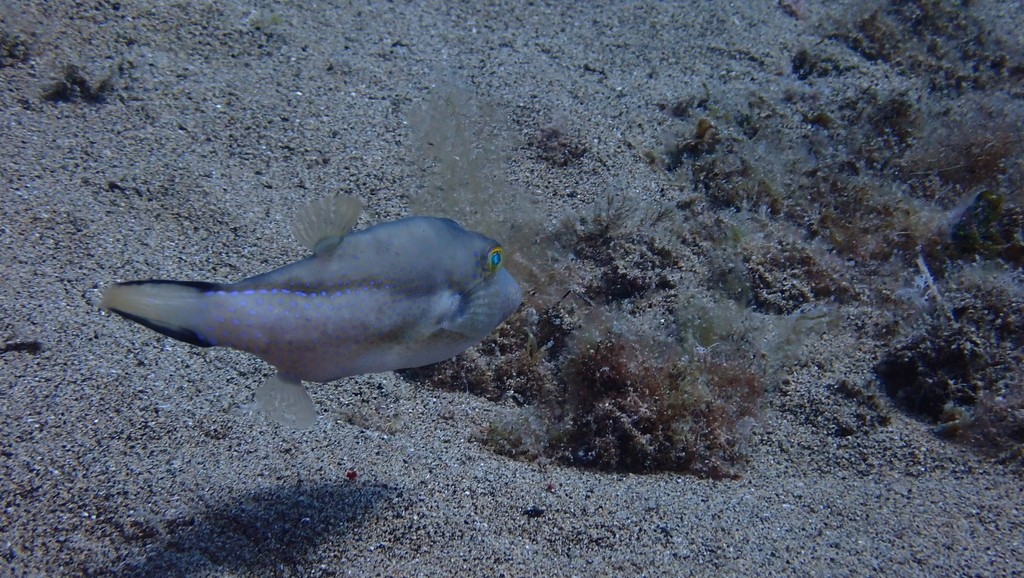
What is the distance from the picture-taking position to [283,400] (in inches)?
80.6

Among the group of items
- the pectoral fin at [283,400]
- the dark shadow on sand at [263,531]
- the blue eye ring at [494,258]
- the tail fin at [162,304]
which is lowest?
the dark shadow on sand at [263,531]

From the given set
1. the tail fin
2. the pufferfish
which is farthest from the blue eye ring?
the tail fin

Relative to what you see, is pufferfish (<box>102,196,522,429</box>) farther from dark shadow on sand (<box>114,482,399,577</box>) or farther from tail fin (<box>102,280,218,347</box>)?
dark shadow on sand (<box>114,482,399,577</box>)

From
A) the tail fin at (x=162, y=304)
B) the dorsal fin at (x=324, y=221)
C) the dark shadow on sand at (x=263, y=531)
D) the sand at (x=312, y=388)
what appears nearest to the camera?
the tail fin at (x=162, y=304)

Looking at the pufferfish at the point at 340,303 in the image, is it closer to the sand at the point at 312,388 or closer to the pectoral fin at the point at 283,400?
the pectoral fin at the point at 283,400

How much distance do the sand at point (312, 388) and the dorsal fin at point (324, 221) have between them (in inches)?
54.4

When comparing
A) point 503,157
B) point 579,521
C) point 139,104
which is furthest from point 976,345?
point 139,104

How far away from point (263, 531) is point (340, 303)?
4.25 ft

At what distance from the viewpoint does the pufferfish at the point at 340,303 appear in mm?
1723

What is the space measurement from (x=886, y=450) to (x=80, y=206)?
5848 mm

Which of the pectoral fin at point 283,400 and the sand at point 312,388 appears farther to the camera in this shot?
the sand at point 312,388

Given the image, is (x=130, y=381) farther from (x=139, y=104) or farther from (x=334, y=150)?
(x=139, y=104)

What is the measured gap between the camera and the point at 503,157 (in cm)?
498

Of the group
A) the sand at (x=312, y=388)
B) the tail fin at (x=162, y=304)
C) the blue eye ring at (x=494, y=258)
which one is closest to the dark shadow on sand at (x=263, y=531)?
the sand at (x=312, y=388)
